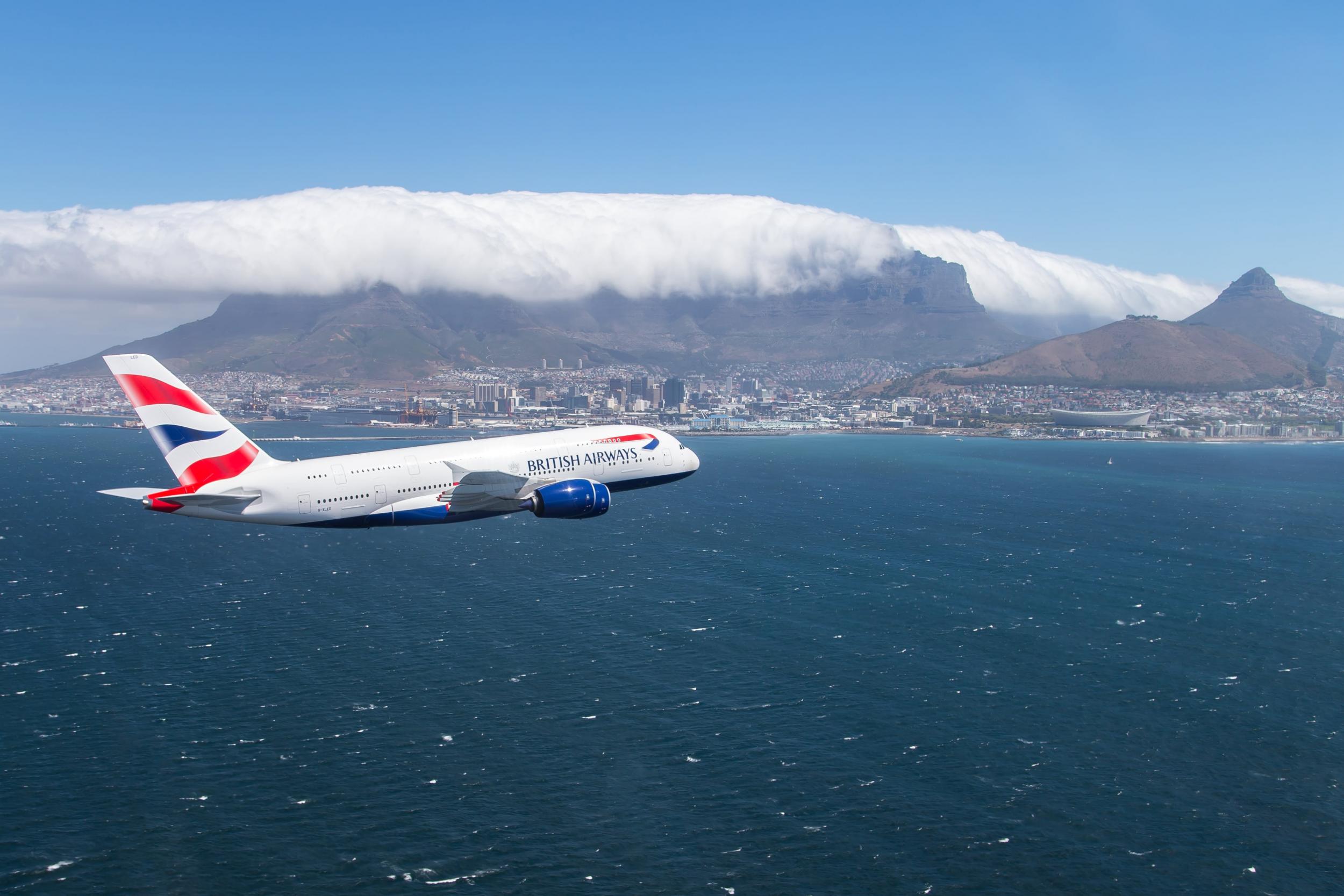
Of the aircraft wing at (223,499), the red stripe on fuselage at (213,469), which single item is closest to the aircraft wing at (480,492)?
the aircraft wing at (223,499)

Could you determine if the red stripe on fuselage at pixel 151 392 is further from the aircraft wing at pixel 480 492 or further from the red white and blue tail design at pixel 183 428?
the aircraft wing at pixel 480 492

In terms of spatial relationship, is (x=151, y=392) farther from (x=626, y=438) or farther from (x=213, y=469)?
(x=626, y=438)

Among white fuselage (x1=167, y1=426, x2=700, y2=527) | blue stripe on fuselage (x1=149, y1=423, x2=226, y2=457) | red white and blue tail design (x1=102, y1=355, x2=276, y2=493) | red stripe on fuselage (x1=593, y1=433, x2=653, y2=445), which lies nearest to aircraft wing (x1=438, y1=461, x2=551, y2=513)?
white fuselage (x1=167, y1=426, x2=700, y2=527)

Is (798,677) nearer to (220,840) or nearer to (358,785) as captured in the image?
(358,785)

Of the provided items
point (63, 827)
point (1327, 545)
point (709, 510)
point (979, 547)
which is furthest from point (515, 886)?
point (1327, 545)

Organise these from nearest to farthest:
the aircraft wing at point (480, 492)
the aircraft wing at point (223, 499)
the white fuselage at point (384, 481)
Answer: the aircraft wing at point (223, 499) → the white fuselage at point (384, 481) → the aircraft wing at point (480, 492)

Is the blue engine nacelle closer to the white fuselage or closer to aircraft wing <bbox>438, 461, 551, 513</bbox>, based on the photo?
aircraft wing <bbox>438, 461, 551, 513</bbox>
